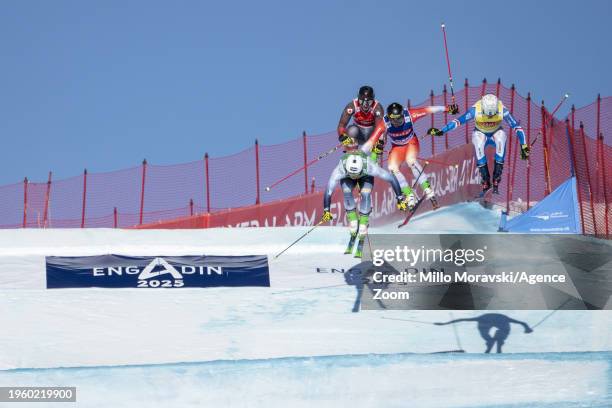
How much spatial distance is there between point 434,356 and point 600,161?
26.9ft

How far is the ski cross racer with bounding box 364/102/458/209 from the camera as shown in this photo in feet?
45.2

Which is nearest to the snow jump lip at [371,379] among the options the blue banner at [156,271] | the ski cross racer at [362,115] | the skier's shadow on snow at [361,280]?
the skier's shadow on snow at [361,280]

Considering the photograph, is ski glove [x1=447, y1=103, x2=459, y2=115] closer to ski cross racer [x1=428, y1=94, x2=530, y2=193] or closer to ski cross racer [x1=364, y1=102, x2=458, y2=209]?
ski cross racer [x1=364, y1=102, x2=458, y2=209]

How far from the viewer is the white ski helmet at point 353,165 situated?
1120 centimetres

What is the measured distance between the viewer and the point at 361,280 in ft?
38.9

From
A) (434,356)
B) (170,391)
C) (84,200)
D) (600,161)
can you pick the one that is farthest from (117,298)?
(600,161)

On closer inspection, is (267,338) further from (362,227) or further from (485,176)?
(485,176)

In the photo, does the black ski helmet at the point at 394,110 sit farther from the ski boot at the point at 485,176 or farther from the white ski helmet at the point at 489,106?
the ski boot at the point at 485,176

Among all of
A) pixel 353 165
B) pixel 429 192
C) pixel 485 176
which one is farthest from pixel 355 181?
pixel 485 176

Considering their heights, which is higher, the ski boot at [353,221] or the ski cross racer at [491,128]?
the ski cross racer at [491,128]

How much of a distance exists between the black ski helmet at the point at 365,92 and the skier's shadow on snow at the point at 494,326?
11.2ft

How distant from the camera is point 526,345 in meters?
9.90

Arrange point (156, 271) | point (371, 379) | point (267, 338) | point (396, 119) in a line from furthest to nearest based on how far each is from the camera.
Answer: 1. point (396, 119)
2. point (156, 271)
3. point (267, 338)
4. point (371, 379)

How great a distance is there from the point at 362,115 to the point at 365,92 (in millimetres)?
413
